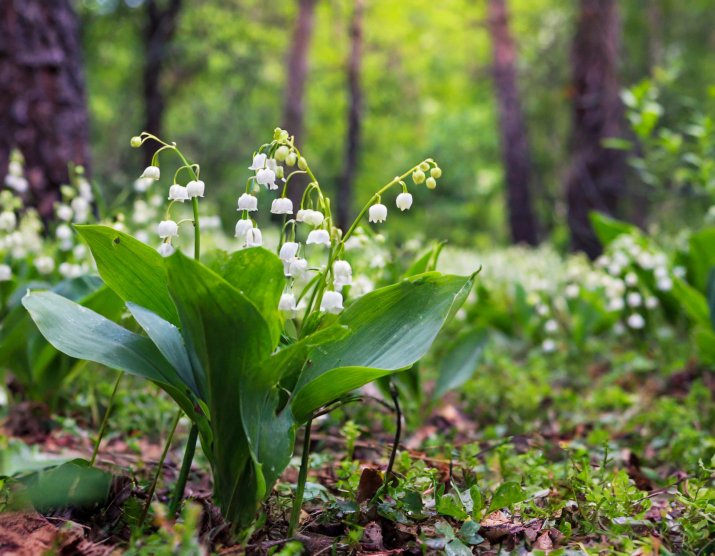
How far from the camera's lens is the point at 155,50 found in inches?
412

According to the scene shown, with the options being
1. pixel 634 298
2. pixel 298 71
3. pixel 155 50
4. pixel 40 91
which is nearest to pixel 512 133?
pixel 298 71

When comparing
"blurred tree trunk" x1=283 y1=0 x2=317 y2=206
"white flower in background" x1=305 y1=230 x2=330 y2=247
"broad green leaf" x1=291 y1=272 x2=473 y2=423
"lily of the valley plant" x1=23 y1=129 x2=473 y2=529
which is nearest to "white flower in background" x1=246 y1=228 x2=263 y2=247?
"lily of the valley plant" x1=23 y1=129 x2=473 y2=529

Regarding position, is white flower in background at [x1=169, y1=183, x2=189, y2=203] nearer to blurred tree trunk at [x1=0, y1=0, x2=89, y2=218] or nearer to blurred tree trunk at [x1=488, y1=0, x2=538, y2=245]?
blurred tree trunk at [x1=0, y1=0, x2=89, y2=218]

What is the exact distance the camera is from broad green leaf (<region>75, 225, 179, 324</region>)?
4.51 feet

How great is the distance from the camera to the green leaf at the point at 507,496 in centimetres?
146

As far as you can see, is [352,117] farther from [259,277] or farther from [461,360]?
[259,277]

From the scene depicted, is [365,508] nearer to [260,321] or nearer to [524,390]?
[260,321]

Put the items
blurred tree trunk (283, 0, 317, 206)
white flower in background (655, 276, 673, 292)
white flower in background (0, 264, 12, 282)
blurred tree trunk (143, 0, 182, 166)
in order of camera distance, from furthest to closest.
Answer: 1. blurred tree trunk (283, 0, 317, 206)
2. blurred tree trunk (143, 0, 182, 166)
3. white flower in background (655, 276, 673, 292)
4. white flower in background (0, 264, 12, 282)

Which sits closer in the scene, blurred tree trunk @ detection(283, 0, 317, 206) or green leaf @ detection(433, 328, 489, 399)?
green leaf @ detection(433, 328, 489, 399)

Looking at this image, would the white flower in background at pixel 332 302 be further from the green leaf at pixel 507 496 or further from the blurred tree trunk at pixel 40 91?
the blurred tree trunk at pixel 40 91

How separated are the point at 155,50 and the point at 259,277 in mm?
10278

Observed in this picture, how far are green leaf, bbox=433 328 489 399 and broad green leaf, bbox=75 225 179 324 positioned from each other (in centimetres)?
167

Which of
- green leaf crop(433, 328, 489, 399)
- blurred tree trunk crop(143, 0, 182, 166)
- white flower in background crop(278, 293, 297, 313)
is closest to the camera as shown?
white flower in background crop(278, 293, 297, 313)

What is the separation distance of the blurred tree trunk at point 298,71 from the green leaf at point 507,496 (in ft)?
34.9
